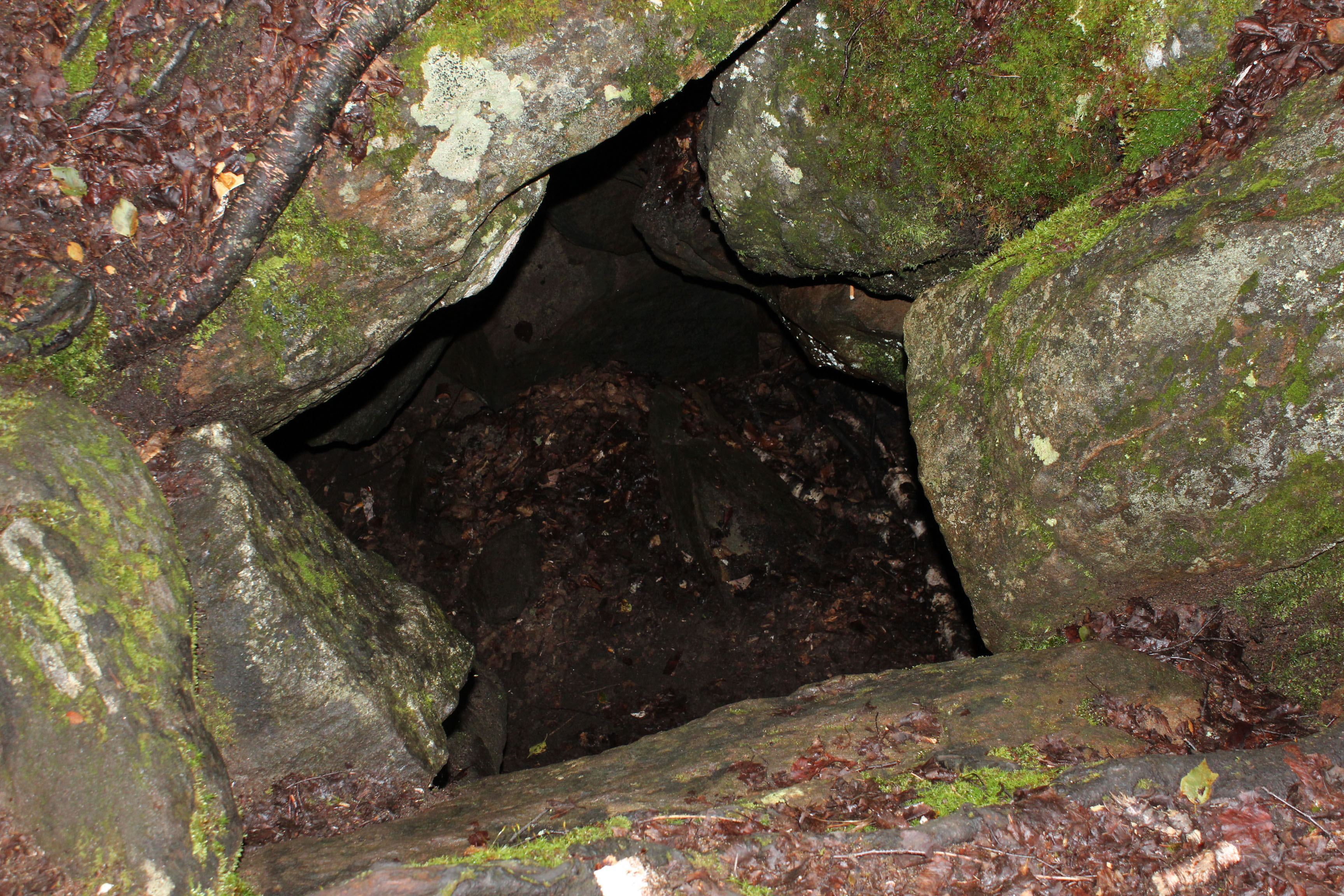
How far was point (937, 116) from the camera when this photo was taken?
11.2 feet

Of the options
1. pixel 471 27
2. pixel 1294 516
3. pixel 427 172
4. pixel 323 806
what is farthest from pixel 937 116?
pixel 323 806

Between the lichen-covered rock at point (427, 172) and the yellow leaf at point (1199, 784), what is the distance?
10.6ft

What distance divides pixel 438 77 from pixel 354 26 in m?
0.32

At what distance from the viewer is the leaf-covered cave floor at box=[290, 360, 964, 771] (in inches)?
230

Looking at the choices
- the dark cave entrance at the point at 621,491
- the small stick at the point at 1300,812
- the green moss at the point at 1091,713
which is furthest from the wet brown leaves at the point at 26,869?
the small stick at the point at 1300,812

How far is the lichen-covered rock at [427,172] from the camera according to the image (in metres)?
2.73

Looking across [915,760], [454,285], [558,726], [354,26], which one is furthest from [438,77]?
[558,726]

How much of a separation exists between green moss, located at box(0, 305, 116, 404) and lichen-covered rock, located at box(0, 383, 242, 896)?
62mm

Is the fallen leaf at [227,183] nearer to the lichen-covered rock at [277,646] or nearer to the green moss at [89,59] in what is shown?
the green moss at [89,59]

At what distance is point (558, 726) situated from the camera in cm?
581

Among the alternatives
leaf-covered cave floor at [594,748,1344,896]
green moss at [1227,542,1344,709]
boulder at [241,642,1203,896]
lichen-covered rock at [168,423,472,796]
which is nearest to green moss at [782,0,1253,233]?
green moss at [1227,542,1344,709]

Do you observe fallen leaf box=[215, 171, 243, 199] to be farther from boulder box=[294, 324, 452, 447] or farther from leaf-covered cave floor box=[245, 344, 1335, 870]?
leaf-covered cave floor box=[245, 344, 1335, 870]

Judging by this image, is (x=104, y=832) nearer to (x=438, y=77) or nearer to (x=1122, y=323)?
(x=438, y=77)

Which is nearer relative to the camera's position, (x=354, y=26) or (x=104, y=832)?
(x=104, y=832)
